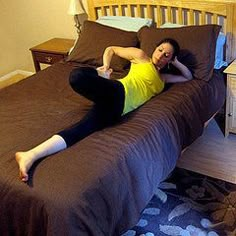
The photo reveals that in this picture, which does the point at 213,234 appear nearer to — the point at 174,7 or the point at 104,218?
the point at 104,218

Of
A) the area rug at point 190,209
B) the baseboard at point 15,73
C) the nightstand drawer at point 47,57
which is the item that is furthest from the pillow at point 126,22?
the baseboard at point 15,73

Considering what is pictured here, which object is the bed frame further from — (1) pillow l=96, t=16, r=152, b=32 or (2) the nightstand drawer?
(2) the nightstand drawer

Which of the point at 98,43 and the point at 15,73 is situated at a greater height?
the point at 98,43

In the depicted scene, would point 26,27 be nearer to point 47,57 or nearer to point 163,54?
point 47,57

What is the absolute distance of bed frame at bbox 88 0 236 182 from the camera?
2.71m

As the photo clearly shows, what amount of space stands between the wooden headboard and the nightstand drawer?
20.1 inches

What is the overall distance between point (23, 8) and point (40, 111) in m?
2.09

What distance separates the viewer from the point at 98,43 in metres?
3.04

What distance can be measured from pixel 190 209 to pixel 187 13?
62.0 inches

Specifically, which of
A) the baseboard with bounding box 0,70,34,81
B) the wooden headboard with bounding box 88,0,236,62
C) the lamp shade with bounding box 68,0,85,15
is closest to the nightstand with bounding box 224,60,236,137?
the wooden headboard with bounding box 88,0,236,62

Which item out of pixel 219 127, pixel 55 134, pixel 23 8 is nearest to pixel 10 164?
pixel 55 134

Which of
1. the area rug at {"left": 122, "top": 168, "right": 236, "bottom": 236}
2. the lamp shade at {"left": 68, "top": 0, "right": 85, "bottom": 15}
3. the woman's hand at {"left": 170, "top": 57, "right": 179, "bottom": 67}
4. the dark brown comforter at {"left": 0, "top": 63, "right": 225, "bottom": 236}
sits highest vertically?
the lamp shade at {"left": 68, "top": 0, "right": 85, "bottom": 15}

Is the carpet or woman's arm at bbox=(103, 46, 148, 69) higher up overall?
woman's arm at bbox=(103, 46, 148, 69)

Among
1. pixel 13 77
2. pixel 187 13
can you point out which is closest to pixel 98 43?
pixel 187 13
